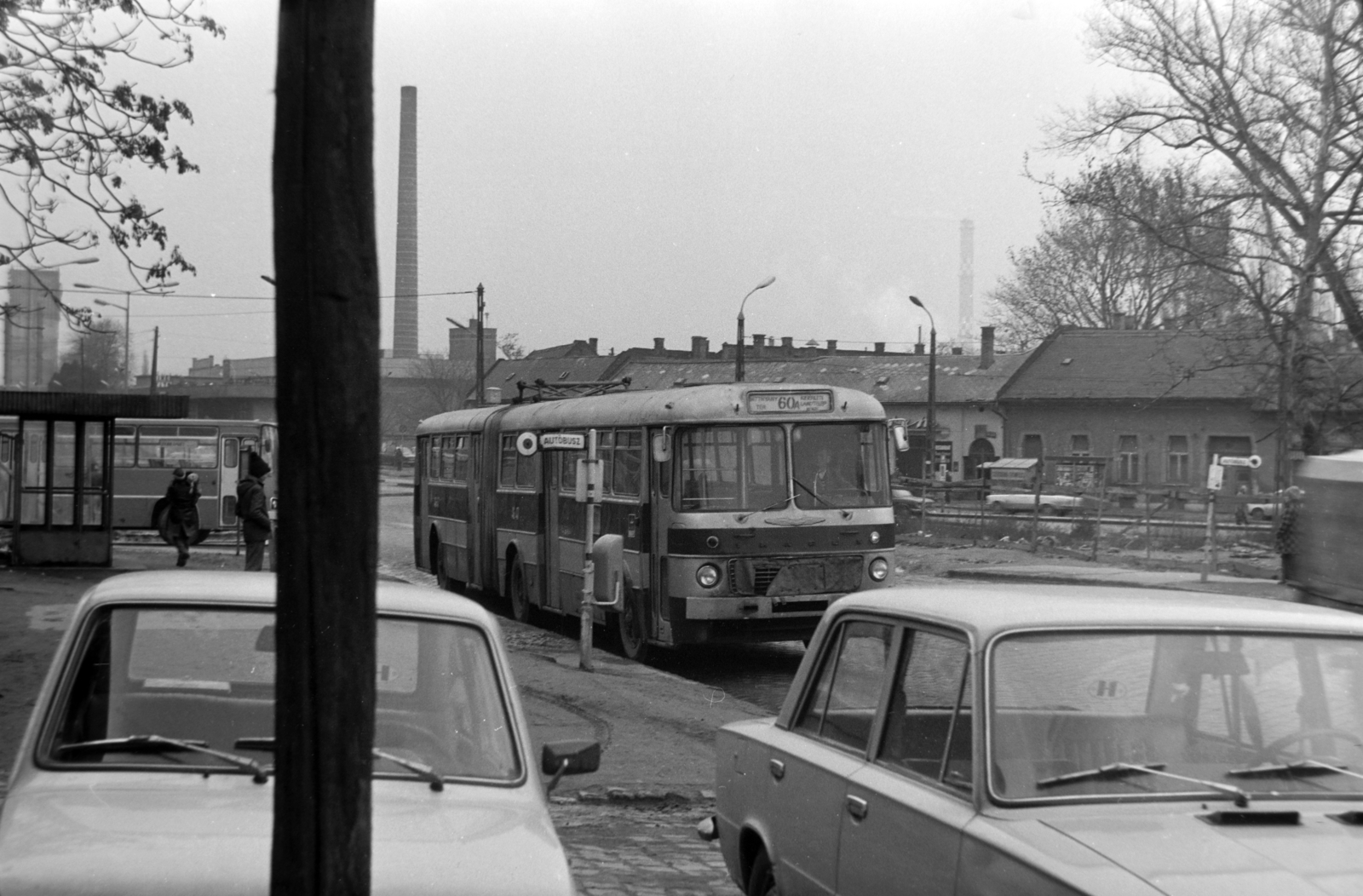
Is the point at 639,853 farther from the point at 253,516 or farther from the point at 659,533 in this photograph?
the point at 253,516

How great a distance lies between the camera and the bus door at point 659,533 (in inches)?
634

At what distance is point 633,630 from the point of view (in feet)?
55.6

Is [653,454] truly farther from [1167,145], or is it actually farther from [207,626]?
[1167,145]

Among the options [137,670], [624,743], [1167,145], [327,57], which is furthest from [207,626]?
[1167,145]

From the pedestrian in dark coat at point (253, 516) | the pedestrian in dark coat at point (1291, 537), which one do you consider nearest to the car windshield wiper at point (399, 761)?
the pedestrian in dark coat at point (1291, 537)

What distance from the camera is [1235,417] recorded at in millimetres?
62000

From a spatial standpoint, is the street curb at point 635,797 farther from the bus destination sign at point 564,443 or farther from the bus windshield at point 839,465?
the bus windshield at point 839,465

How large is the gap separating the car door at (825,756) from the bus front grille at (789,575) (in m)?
10.2

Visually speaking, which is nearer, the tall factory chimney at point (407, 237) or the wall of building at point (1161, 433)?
the wall of building at point (1161, 433)

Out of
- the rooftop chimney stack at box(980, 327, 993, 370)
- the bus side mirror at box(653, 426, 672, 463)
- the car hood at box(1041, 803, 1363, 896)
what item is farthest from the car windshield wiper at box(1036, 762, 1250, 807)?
the rooftop chimney stack at box(980, 327, 993, 370)

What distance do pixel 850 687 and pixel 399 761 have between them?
5.20 ft

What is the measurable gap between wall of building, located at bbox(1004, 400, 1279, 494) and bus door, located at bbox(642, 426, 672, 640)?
46558 millimetres

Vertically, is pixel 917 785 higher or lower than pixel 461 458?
lower

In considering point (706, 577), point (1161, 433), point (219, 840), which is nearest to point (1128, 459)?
point (1161, 433)
